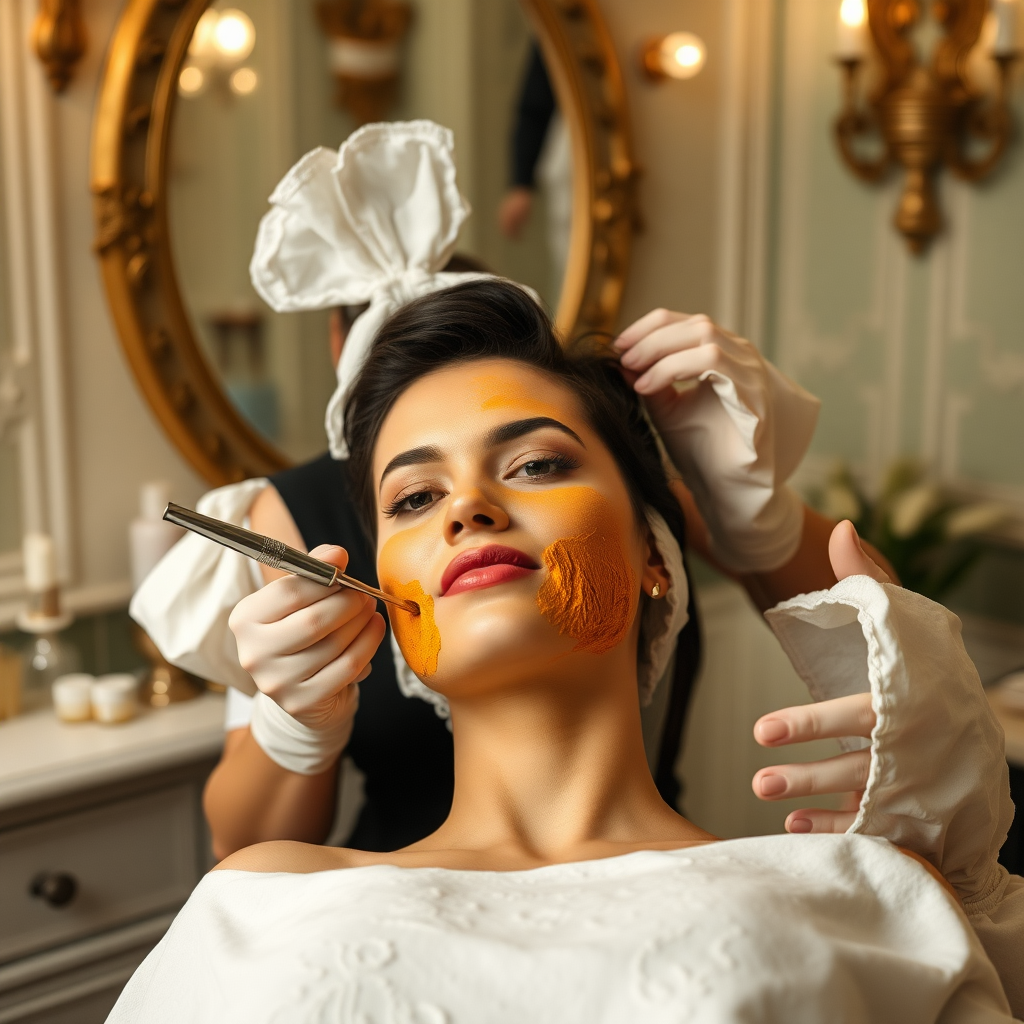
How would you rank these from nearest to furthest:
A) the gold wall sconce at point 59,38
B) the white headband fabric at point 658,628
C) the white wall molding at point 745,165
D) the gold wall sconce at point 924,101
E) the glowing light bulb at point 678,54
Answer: the white headband fabric at point 658,628, the gold wall sconce at point 59,38, the gold wall sconce at point 924,101, the glowing light bulb at point 678,54, the white wall molding at point 745,165

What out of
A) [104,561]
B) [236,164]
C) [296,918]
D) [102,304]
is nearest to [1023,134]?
[236,164]

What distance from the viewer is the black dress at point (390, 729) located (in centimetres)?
120

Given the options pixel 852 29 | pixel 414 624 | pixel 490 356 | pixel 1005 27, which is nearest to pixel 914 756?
pixel 414 624

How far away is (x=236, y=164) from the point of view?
5.35 ft

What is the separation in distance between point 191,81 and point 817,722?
127 cm

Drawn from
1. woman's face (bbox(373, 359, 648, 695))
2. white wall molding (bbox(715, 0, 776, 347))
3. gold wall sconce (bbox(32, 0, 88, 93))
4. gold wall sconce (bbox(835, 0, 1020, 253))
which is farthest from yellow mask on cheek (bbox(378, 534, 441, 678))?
white wall molding (bbox(715, 0, 776, 347))

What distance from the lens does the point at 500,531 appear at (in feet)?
2.97

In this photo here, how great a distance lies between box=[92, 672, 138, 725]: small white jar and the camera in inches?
57.7

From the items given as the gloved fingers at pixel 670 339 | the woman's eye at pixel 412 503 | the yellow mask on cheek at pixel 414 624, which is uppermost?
the gloved fingers at pixel 670 339

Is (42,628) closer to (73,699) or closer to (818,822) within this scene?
(73,699)

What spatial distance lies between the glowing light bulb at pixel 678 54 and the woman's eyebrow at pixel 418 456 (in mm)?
1407

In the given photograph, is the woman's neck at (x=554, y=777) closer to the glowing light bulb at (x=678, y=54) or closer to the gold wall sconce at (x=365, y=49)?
the gold wall sconce at (x=365, y=49)

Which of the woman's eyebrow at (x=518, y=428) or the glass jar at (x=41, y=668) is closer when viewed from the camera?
the woman's eyebrow at (x=518, y=428)

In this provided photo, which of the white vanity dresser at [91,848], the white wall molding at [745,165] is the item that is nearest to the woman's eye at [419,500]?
the white vanity dresser at [91,848]
